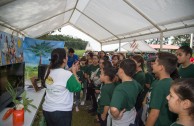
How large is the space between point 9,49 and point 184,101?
350cm

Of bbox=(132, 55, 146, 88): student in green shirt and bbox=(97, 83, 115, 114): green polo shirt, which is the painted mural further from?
bbox=(97, 83, 115, 114): green polo shirt

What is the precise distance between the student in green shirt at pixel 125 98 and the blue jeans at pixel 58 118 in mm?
586

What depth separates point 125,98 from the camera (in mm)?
2068

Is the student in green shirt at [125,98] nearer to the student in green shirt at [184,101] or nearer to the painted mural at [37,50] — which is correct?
the student in green shirt at [184,101]

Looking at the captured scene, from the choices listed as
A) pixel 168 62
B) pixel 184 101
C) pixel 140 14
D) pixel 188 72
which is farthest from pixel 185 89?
pixel 140 14

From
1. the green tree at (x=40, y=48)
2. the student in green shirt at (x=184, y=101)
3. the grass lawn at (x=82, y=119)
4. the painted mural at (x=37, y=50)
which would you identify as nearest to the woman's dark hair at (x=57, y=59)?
the student in green shirt at (x=184, y=101)

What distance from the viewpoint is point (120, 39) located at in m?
9.99

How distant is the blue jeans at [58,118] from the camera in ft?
7.81

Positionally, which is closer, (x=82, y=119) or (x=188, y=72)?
(x=188, y=72)

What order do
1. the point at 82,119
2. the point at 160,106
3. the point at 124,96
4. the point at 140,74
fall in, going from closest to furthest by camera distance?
the point at 160,106
the point at 124,96
the point at 140,74
the point at 82,119

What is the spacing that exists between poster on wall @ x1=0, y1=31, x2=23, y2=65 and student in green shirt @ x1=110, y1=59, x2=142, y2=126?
2.33 m

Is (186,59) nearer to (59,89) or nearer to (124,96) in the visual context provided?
(124,96)

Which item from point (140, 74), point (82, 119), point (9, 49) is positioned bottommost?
point (82, 119)

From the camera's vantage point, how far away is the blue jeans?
7.81 feet
